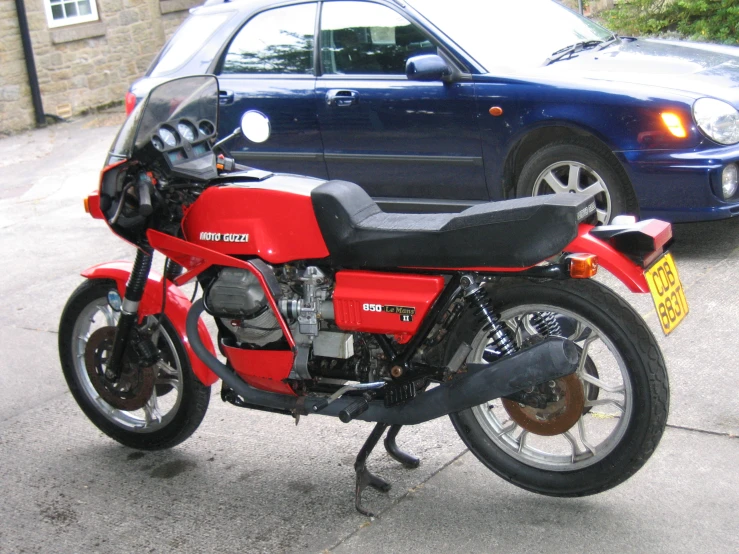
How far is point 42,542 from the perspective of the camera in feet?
11.9

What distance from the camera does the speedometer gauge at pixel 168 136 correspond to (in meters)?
3.60

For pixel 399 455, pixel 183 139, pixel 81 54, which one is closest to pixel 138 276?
pixel 183 139

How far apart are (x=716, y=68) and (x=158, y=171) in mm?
4095

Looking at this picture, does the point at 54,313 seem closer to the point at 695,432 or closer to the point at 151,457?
the point at 151,457

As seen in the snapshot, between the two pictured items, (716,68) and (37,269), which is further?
(37,269)

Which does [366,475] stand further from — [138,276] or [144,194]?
[144,194]

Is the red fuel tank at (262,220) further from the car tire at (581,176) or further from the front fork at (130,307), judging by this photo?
the car tire at (581,176)

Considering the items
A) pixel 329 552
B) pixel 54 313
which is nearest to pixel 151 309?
pixel 329 552

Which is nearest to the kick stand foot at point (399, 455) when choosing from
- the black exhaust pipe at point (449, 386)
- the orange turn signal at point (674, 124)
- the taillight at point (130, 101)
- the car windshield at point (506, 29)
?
the black exhaust pipe at point (449, 386)

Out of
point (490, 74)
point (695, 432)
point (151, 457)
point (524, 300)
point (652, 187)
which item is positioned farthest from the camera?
point (490, 74)

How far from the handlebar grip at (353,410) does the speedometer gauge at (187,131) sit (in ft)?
3.81

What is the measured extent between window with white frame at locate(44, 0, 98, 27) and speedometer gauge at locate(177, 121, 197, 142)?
12.3 meters

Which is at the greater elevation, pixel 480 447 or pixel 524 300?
pixel 524 300

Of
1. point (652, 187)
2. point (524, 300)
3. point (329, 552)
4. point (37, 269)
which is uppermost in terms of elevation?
point (524, 300)
